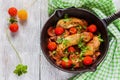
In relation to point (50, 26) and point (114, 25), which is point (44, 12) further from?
point (114, 25)

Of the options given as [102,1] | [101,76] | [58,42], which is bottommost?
[101,76]

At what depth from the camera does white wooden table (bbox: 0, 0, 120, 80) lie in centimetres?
115

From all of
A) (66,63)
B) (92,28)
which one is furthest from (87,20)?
(66,63)

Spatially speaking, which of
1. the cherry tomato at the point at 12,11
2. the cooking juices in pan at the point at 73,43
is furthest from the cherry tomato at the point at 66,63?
the cherry tomato at the point at 12,11

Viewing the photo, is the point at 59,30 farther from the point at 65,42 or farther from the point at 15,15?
the point at 15,15

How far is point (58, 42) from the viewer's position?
1.08 metres

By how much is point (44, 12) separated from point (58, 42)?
14cm

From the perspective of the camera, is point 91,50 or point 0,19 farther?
point 0,19

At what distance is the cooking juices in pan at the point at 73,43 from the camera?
107 centimetres

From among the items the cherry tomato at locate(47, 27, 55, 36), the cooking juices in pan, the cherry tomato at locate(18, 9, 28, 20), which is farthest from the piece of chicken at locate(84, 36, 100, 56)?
the cherry tomato at locate(18, 9, 28, 20)

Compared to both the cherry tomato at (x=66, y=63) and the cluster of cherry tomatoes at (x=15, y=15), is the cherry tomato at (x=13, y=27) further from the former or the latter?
the cherry tomato at (x=66, y=63)

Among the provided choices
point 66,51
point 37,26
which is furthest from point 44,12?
point 66,51

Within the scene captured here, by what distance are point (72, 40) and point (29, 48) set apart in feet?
0.50

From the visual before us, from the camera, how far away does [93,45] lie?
42.2 inches
